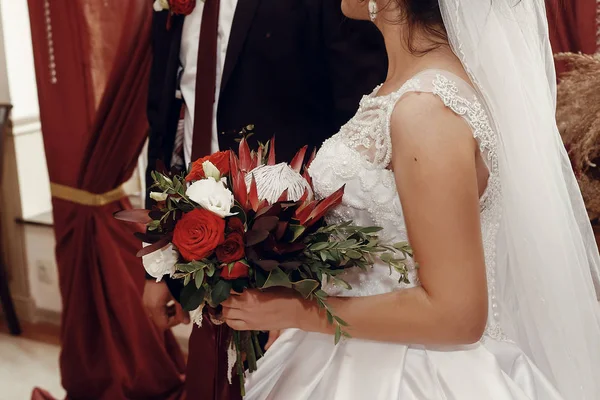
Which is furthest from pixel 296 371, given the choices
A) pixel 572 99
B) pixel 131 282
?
pixel 131 282

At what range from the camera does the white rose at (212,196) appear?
3.94 ft

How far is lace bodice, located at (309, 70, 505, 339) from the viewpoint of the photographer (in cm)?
120

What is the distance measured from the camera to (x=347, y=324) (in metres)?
1.26

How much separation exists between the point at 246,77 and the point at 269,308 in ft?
2.69

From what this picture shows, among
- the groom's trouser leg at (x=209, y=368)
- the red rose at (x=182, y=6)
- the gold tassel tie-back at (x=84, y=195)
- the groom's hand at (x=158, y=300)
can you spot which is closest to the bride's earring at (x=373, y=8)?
the groom's trouser leg at (x=209, y=368)

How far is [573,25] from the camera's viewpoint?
6.86 feet

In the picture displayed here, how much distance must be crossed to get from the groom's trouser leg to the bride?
0.10m

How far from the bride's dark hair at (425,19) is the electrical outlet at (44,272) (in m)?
2.90

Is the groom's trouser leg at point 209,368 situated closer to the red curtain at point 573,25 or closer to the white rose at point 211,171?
the white rose at point 211,171

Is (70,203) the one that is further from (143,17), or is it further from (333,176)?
(333,176)

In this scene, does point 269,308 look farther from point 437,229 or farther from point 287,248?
point 437,229

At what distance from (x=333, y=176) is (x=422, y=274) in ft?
0.92

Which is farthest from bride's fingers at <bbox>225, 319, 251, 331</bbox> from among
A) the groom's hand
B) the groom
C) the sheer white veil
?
the groom's hand

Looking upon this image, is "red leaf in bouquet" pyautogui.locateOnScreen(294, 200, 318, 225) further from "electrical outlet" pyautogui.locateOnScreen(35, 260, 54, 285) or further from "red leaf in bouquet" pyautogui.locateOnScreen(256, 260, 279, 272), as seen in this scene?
"electrical outlet" pyautogui.locateOnScreen(35, 260, 54, 285)
